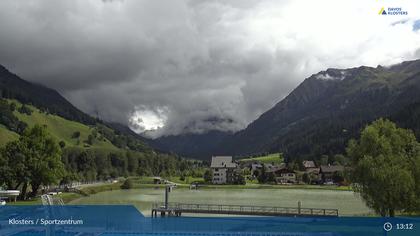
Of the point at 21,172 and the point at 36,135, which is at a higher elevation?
the point at 36,135

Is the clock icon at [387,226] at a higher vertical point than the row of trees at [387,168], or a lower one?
lower

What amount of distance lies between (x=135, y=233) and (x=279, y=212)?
101 feet

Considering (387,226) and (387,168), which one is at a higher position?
(387,168)

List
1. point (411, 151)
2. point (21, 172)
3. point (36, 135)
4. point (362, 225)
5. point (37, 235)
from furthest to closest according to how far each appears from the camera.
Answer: point (36, 135), point (21, 172), point (411, 151), point (362, 225), point (37, 235)

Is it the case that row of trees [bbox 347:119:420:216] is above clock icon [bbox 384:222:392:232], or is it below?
above

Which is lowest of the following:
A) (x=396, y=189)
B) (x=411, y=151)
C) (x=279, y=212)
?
(x=279, y=212)

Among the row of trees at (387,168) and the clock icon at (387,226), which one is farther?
the row of trees at (387,168)

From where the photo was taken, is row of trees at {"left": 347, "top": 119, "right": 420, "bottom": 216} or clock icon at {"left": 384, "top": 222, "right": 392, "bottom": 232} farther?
row of trees at {"left": 347, "top": 119, "right": 420, "bottom": 216}

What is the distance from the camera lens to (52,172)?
84438 mm

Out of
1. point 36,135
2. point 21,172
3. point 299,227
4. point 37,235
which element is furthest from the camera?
point 36,135

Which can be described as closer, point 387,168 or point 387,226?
point 387,226

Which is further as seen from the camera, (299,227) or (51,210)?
(299,227)

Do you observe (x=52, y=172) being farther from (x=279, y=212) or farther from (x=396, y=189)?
(x=396, y=189)

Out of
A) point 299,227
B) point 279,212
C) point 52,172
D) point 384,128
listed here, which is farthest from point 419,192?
point 52,172
